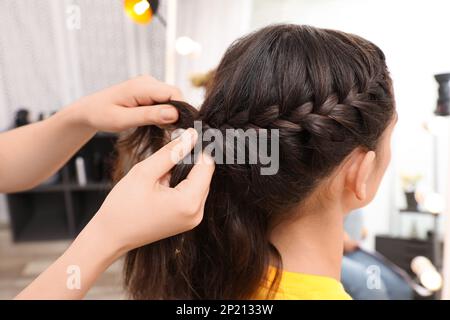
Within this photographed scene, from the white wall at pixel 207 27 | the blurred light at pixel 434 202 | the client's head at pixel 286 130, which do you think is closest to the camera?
the client's head at pixel 286 130

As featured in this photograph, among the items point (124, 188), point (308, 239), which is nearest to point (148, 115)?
point (124, 188)

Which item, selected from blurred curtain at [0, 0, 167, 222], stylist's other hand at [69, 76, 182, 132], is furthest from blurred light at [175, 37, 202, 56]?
stylist's other hand at [69, 76, 182, 132]

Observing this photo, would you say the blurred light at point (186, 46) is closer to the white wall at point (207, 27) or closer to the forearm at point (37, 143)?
the white wall at point (207, 27)

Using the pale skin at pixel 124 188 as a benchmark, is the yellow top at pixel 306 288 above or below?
below

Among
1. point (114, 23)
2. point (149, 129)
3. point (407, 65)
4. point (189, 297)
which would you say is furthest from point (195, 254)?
point (407, 65)

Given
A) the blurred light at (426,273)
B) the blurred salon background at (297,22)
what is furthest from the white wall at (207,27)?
the blurred light at (426,273)

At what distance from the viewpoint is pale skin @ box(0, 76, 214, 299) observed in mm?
455

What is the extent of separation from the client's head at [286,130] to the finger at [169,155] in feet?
0.13

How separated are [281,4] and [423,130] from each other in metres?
0.52

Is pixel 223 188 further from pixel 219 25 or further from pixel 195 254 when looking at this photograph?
pixel 219 25

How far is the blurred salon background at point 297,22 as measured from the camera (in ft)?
2.28

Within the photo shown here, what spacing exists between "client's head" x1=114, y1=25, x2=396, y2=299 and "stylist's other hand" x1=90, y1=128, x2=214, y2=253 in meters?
0.07

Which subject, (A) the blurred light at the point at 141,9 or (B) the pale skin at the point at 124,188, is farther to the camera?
(A) the blurred light at the point at 141,9
